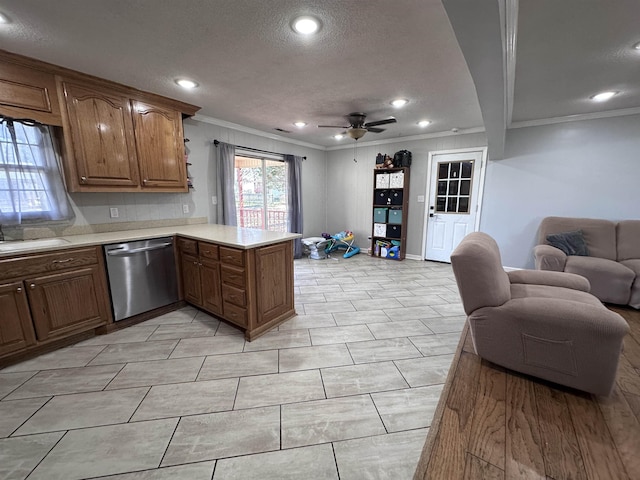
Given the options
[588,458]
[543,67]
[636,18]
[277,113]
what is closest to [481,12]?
[636,18]

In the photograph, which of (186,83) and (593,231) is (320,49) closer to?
(186,83)

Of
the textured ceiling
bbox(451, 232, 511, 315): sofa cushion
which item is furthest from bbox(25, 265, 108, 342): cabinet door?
bbox(451, 232, 511, 315): sofa cushion

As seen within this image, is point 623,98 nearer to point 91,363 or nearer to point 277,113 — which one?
point 277,113

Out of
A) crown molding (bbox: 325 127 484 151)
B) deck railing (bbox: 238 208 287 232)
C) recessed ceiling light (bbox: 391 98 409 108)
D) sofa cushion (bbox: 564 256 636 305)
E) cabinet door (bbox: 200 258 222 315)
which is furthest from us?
deck railing (bbox: 238 208 287 232)

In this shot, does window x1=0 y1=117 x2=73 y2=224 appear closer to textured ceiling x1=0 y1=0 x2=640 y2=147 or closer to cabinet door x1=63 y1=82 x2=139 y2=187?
cabinet door x1=63 y1=82 x2=139 y2=187

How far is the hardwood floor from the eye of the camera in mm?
1182

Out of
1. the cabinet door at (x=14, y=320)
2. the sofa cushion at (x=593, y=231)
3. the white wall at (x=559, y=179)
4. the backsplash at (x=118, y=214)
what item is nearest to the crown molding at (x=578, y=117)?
the white wall at (x=559, y=179)

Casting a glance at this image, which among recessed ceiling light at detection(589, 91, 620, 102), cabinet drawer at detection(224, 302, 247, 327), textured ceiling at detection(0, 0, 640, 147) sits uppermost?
recessed ceiling light at detection(589, 91, 620, 102)

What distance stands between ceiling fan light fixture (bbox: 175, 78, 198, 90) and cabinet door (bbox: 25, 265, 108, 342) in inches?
72.7

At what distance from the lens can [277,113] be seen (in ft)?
11.1

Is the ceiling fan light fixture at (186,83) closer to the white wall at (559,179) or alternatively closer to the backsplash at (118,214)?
the backsplash at (118,214)

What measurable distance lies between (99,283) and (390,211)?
4.43 meters

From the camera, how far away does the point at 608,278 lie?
9.13 ft

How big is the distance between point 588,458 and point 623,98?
376 cm
